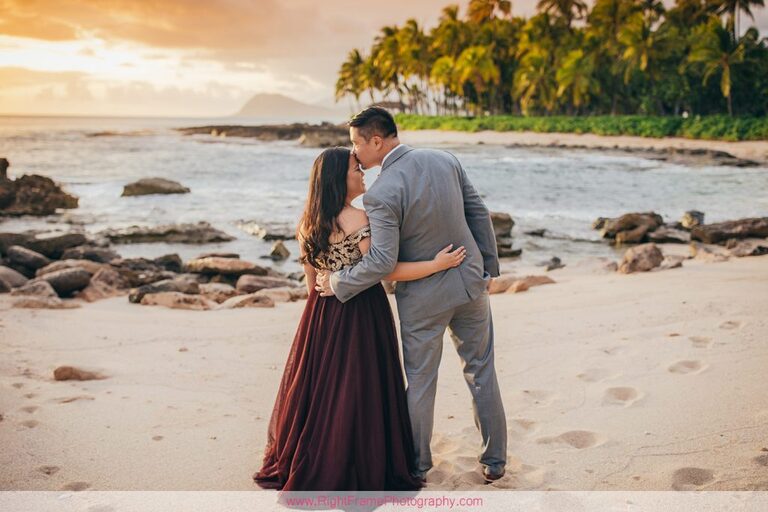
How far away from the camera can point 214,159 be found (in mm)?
41781

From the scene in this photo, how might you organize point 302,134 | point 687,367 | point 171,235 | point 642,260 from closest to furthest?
1. point 687,367
2. point 642,260
3. point 171,235
4. point 302,134

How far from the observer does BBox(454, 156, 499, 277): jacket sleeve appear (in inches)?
142

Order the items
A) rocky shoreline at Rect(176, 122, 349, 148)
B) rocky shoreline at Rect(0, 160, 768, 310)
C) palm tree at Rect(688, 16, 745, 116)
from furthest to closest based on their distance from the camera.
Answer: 1. rocky shoreline at Rect(176, 122, 349, 148)
2. palm tree at Rect(688, 16, 745, 116)
3. rocky shoreline at Rect(0, 160, 768, 310)

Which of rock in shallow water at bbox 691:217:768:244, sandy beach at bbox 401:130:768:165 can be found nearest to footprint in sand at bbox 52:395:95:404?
rock in shallow water at bbox 691:217:768:244

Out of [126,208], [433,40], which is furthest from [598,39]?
[126,208]

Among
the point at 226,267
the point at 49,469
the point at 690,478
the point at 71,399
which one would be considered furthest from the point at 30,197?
the point at 690,478

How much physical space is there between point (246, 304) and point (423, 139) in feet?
185

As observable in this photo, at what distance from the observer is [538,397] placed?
4828 millimetres

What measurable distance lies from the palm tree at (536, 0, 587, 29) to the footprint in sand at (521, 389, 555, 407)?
58.9 metres

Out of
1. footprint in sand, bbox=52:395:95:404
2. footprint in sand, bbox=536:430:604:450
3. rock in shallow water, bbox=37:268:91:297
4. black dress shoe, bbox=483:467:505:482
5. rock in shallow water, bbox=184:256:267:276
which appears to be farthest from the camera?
rock in shallow water, bbox=184:256:267:276

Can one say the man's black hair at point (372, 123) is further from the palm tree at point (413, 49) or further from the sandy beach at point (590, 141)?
the palm tree at point (413, 49)

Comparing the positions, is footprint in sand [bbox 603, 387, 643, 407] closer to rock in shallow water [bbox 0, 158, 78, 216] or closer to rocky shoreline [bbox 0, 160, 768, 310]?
rocky shoreline [bbox 0, 160, 768, 310]

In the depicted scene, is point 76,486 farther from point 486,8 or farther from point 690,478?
point 486,8

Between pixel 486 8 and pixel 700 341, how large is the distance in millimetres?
68188
